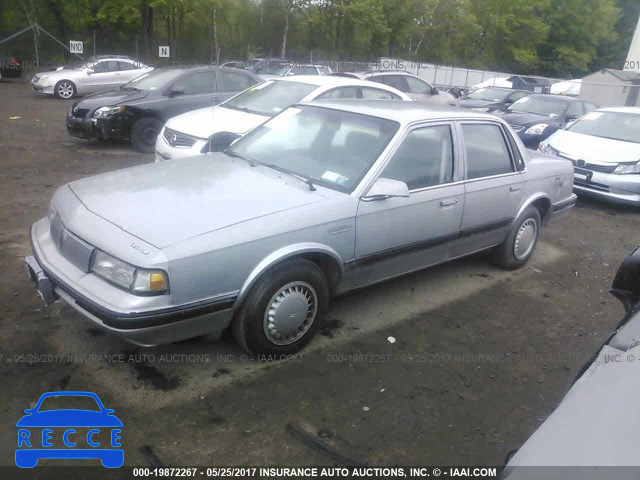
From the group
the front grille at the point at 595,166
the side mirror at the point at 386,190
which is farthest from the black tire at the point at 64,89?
the side mirror at the point at 386,190

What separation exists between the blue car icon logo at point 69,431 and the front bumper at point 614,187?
24.7ft

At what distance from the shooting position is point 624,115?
942cm

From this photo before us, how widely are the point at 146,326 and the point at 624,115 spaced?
9223mm

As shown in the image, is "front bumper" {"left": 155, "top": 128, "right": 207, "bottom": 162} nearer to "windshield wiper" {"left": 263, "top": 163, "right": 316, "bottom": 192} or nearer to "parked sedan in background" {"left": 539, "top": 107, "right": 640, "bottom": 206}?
"windshield wiper" {"left": 263, "top": 163, "right": 316, "bottom": 192}

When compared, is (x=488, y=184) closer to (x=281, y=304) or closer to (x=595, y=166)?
(x=281, y=304)

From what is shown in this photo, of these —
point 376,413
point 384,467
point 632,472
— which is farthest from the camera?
point 376,413

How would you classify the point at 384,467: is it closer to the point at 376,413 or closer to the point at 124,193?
the point at 376,413

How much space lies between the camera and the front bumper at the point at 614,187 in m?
8.02

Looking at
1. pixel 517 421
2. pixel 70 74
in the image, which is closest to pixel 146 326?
pixel 517 421

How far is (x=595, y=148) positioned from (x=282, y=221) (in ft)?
22.9

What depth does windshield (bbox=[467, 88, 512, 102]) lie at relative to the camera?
1602 cm

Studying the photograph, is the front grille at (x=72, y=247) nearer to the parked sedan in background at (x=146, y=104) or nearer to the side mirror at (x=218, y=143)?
the side mirror at (x=218, y=143)

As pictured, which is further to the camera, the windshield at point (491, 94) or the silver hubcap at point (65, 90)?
the silver hubcap at point (65, 90)

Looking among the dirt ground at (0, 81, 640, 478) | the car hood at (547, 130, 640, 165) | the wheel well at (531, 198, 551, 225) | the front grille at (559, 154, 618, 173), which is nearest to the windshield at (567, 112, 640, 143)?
the car hood at (547, 130, 640, 165)
